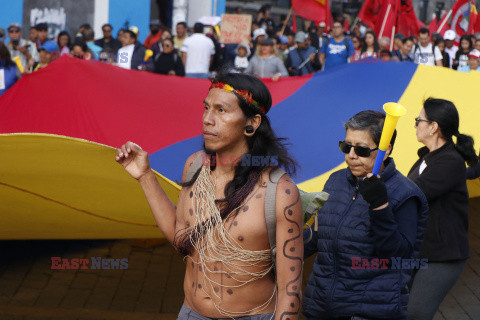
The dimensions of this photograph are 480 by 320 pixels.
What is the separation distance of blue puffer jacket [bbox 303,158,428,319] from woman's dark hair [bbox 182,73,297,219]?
21.6 inches

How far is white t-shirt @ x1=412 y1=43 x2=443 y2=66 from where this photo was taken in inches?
466

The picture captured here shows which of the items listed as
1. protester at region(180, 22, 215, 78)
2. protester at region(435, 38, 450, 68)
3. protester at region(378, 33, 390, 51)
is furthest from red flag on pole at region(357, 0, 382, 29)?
protester at region(180, 22, 215, 78)

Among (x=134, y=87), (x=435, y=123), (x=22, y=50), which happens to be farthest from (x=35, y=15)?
(x=435, y=123)

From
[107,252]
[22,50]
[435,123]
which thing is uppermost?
[435,123]

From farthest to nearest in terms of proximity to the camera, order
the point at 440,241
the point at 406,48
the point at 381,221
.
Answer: the point at 406,48 < the point at 440,241 < the point at 381,221

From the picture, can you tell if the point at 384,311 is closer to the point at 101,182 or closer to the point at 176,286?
the point at 101,182

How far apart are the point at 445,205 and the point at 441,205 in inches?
0.9

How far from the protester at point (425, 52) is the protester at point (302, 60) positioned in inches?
66.1

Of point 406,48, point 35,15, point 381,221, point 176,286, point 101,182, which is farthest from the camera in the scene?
point 35,15

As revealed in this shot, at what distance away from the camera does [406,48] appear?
1222cm

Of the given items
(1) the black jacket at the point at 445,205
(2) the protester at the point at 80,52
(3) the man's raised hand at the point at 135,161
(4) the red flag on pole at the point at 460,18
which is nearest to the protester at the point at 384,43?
(4) the red flag on pole at the point at 460,18

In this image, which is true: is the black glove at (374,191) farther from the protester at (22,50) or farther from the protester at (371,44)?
the protester at (22,50)

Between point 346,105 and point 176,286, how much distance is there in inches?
91.1

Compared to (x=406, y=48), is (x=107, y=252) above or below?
below
